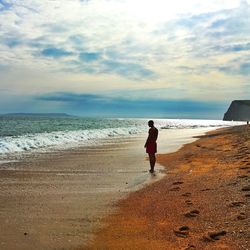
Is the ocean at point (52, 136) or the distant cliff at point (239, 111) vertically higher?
the distant cliff at point (239, 111)

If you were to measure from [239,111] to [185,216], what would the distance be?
180m

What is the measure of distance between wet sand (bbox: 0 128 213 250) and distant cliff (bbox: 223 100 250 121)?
160127 mm

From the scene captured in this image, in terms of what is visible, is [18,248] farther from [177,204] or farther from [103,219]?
[177,204]

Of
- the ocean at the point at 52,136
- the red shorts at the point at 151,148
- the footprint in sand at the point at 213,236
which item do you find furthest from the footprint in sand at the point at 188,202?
the ocean at the point at 52,136

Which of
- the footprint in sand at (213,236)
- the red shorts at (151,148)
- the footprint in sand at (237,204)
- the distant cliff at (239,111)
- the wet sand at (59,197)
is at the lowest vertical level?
the wet sand at (59,197)

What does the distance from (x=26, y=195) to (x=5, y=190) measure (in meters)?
0.92

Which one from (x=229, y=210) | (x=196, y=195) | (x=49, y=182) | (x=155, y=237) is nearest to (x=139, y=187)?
(x=196, y=195)

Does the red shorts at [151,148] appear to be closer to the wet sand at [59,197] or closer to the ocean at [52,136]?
the wet sand at [59,197]

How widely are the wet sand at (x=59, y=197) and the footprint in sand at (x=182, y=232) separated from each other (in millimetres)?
1453

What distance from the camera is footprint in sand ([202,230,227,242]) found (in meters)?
5.61

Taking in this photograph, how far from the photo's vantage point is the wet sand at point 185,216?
18.3ft

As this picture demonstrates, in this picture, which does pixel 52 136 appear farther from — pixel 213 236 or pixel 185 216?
pixel 213 236

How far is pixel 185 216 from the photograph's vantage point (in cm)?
696

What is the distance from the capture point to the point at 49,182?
10.9 meters
